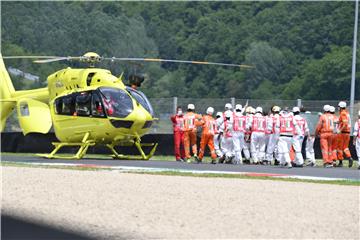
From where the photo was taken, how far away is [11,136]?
32.1 metres

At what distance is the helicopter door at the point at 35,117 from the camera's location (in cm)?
2742

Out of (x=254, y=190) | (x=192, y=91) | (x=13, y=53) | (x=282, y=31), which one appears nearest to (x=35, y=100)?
(x=254, y=190)

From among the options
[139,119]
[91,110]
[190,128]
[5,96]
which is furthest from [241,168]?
[5,96]

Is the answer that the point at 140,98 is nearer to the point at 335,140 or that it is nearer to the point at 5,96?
Answer: the point at 335,140

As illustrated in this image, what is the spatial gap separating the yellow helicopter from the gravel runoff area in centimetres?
746

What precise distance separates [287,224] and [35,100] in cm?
1659

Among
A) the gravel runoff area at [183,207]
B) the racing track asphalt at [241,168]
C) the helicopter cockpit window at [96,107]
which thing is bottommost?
the racing track asphalt at [241,168]

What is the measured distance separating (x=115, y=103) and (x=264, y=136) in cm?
369

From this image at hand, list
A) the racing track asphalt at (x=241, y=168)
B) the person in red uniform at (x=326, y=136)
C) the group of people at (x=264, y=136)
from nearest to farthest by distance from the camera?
the racing track asphalt at (x=241, y=168)
the group of people at (x=264, y=136)
the person in red uniform at (x=326, y=136)

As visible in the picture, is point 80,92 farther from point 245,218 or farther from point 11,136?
Result: point 245,218

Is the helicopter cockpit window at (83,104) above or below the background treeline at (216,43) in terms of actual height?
below

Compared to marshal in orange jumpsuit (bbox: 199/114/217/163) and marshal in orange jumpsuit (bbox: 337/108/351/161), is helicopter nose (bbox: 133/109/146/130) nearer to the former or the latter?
marshal in orange jumpsuit (bbox: 199/114/217/163)

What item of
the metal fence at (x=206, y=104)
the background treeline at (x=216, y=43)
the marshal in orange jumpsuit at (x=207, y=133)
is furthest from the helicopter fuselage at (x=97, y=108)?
the background treeline at (x=216, y=43)

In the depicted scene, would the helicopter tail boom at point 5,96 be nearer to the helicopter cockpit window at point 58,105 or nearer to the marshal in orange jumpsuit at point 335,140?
the helicopter cockpit window at point 58,105
